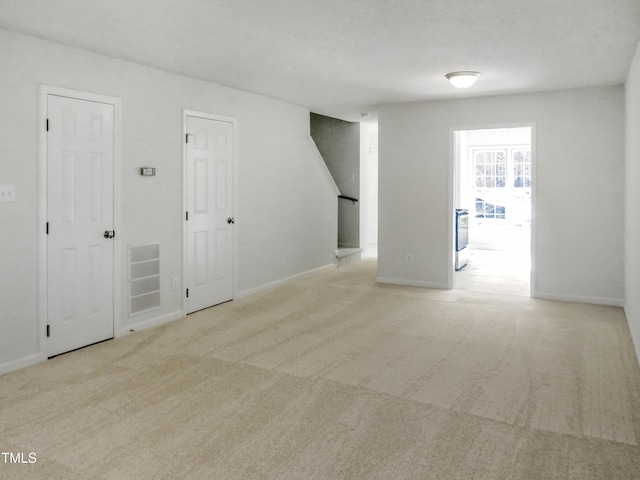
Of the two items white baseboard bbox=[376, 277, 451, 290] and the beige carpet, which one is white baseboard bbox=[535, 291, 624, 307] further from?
white baseboard bbox=[376, 277, 451, 290]

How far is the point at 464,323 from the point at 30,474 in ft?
12.3

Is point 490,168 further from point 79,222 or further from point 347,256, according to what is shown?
point 79,222

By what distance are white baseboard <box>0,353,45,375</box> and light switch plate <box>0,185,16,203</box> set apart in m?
1.18

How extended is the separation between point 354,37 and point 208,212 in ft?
8.35

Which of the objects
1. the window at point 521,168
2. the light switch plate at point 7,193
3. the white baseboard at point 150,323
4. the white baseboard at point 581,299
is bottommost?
the white baseboard at point 150,323

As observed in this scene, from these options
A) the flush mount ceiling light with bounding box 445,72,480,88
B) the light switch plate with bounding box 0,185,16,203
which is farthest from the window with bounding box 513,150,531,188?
the light switch plate with bounding box 0,185,16,203

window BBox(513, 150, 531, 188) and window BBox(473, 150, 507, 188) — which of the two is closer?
window BBox(513, 150, 531, 188)

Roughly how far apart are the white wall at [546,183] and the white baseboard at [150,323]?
10.2ft

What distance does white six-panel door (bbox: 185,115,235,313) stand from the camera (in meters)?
5.12

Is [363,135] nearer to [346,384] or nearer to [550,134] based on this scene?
[550,134]

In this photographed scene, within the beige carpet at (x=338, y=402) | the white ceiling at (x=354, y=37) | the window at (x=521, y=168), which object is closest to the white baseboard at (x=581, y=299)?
the beige carpet at (x=338, y=402)

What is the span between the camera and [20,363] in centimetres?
362

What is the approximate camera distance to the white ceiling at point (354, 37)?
312 cm

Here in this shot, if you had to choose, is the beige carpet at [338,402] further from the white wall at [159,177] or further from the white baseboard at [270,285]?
the white baseboard at [270,285]
